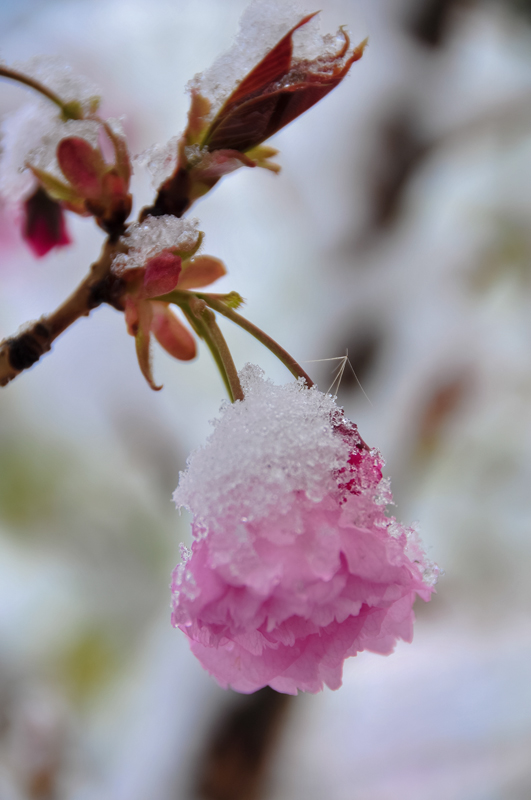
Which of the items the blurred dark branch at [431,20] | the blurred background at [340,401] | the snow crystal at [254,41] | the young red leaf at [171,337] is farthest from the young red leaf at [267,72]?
the blurred dark branch at [431,20]

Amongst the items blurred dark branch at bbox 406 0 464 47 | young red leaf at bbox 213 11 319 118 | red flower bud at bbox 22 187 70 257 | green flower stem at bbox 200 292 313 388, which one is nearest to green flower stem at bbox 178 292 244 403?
green flower stem at bbox 200 292 313 388

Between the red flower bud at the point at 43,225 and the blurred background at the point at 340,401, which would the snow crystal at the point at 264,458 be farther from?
the blurred background at the point at 340,401

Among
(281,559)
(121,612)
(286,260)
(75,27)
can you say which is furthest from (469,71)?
(121,612)

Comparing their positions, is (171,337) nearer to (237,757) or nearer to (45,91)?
(45,91)

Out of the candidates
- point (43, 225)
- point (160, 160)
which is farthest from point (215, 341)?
point (43, 225)

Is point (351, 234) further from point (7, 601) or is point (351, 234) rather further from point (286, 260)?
point (7, 601)

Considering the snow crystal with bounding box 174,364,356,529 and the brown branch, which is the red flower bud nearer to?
the brown branch
